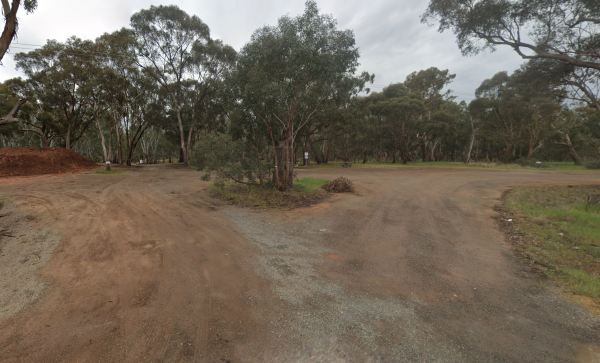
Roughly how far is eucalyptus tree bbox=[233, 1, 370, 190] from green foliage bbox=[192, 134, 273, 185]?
5.22 feet

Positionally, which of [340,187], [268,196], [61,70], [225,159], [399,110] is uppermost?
[61,70]

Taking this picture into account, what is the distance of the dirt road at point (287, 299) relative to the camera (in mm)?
2535

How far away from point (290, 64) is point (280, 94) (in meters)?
1.24

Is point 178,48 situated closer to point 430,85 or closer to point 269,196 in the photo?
point 269,196

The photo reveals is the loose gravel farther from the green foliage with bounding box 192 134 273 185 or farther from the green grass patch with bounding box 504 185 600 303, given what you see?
the green foliage with bounding box 192 134 273 185

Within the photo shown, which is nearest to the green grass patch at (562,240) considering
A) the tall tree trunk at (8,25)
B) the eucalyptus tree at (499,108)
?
the tall tree trunk at (8,25)

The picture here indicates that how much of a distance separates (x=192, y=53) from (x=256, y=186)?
23.4 m

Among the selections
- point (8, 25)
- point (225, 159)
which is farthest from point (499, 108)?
point (8, 25)

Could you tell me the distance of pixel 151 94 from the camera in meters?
31.2

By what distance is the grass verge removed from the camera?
9.55 metres

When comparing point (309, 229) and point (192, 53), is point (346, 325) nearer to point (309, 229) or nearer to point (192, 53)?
point (309, 229)

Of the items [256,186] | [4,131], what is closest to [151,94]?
[4,131]

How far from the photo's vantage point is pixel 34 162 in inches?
691

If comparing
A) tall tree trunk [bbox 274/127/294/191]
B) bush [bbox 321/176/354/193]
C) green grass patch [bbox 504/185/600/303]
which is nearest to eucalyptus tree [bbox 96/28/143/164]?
tall tree trunk [bbox 274/127/294/191]
